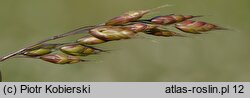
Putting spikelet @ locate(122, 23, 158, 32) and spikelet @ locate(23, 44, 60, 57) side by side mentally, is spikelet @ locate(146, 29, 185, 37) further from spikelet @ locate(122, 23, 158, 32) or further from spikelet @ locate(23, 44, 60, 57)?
spikelet @ locate(23, 44, 60, 57)

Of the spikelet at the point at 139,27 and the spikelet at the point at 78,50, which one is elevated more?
the spikelet at the point at 139,27

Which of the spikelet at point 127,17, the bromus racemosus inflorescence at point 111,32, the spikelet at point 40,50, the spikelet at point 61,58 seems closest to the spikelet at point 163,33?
the bromus racemosus inflorescence at point 111,32

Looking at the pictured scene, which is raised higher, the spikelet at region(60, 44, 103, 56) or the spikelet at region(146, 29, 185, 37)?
the spikelet at region(146, 29, 185, 37)

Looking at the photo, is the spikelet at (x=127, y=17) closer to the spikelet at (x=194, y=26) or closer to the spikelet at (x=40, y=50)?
the spikelet at (x=194, y=26)

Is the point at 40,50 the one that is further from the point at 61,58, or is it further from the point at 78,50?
the point at 78,50

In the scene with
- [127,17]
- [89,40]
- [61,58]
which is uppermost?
[127,17]

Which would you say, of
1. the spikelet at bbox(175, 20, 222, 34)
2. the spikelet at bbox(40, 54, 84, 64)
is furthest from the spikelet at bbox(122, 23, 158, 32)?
the spikelet at bbox(40, 54, 84, 64)

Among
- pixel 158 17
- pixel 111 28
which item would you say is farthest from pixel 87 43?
pixel 158 17

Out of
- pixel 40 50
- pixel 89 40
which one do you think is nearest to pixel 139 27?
pixel 89 40
